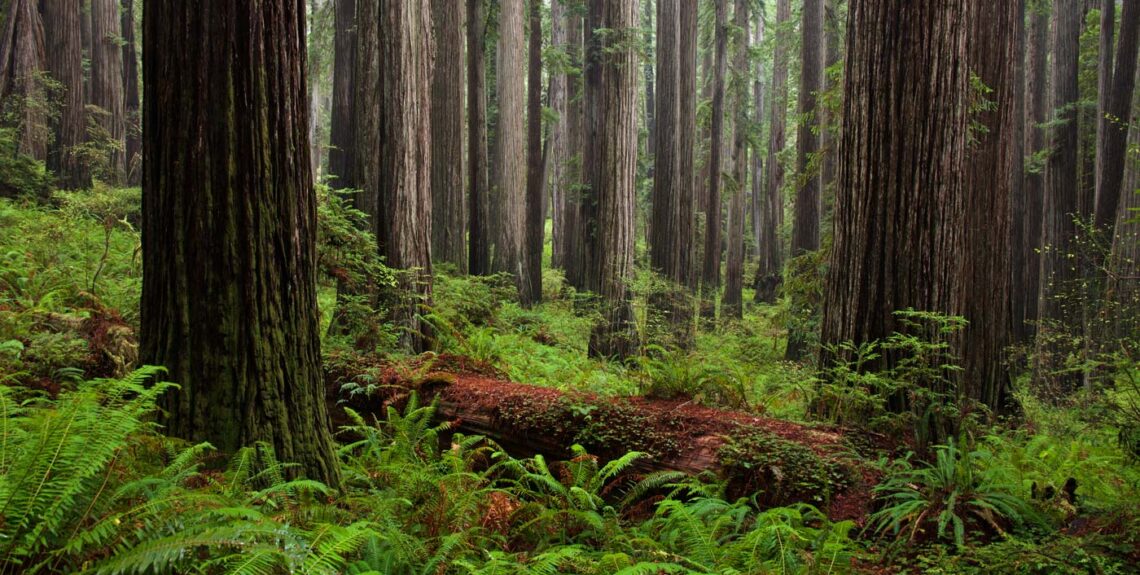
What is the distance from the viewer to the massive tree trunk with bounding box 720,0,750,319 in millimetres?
22750

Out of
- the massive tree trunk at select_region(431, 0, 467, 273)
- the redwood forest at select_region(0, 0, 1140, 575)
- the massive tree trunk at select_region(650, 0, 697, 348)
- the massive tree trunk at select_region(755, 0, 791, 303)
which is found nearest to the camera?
the redwood forest at select_region(0, 0, 1140, 575)

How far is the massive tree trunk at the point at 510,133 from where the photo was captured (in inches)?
661

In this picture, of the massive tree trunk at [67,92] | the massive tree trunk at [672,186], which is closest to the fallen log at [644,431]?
the massive tree trunk at [672,186]

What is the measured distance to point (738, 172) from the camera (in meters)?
26.9

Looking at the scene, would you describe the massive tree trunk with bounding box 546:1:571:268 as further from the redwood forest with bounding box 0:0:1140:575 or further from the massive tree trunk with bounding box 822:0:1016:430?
the massive tree trunk with bounding box 822:0:1016:430

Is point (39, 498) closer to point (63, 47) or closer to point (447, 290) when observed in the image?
point (447, 290)

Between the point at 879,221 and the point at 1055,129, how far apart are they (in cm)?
1297

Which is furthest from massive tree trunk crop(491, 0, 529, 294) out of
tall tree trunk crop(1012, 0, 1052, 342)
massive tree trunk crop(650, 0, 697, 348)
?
tall tree trunk crop(1012, 0, 1052, 342)

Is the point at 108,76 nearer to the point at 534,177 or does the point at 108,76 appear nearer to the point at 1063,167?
the point at 534,177

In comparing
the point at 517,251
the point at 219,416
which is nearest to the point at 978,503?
the point at 219,416

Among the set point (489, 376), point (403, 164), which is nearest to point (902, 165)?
point (489, 376)

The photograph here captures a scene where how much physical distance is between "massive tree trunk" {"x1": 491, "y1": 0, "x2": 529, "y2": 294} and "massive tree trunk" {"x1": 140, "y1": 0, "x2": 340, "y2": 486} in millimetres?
13025

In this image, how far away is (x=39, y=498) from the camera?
Result: 240cm

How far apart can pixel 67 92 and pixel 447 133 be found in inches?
315
